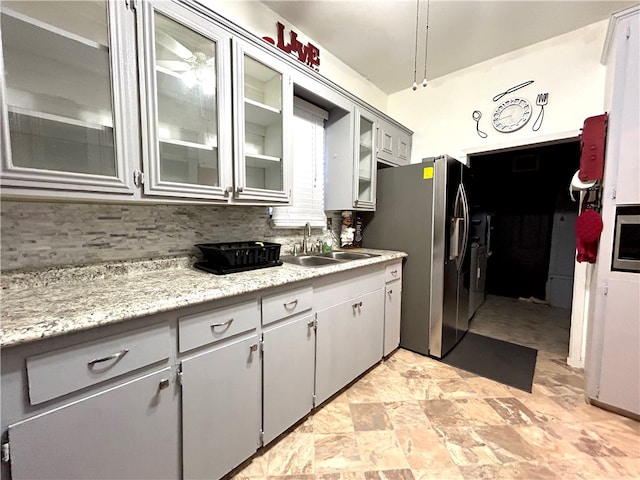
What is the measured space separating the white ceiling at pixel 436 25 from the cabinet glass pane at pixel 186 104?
1062mm

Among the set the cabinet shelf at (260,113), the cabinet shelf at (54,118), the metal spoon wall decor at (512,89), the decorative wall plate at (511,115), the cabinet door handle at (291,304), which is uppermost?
the metal spoon wall decor at (512,89)

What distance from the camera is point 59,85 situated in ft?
3.35

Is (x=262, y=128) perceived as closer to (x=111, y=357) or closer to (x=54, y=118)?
(x=54, y=118)

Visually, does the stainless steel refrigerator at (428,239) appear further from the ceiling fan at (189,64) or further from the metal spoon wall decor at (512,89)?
the ceiling fan at (189,64)

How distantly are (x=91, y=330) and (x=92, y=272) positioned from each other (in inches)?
23.0

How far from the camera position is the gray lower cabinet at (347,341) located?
1.68 meters

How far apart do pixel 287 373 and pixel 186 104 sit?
4.94ft

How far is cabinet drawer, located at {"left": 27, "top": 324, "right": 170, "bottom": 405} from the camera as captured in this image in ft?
2.43

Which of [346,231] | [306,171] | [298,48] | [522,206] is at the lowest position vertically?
[346,231]

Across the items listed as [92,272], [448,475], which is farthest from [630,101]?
[92,272]

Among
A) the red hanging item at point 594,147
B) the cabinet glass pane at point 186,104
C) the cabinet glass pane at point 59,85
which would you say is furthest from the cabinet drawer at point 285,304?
the red hanging item at point 594,147

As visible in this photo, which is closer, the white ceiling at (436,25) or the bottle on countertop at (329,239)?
the white ceiling at (436,25)

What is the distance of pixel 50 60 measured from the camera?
1.00m

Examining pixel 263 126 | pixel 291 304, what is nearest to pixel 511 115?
pixel 263 126
